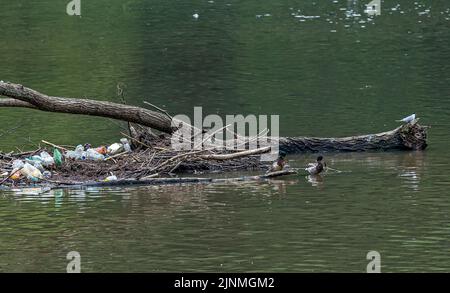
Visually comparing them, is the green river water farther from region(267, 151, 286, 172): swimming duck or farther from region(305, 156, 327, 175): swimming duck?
region(267, 151, 286, 172): swimming duck

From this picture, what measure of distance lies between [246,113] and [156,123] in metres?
7.10

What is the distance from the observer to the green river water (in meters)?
15.9

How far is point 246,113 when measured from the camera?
1114 inches

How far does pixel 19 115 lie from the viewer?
28.9 metres

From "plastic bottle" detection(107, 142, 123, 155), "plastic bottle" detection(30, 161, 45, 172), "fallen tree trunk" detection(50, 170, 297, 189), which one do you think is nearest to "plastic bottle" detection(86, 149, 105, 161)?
"plastic bottle" detection(107, 142, 123, 155)

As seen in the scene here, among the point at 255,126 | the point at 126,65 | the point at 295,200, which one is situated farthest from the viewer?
the point at 126,65

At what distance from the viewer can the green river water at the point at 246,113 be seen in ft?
52.2

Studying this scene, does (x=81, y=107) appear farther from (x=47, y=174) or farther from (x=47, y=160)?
(x=47, y=174)

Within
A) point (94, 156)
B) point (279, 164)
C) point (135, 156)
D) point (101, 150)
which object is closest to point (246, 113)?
point (101, 150)

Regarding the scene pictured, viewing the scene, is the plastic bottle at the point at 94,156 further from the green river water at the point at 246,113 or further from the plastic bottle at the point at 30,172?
the green river water at the point at 246,113

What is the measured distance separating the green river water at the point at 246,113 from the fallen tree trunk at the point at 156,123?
0.28m
